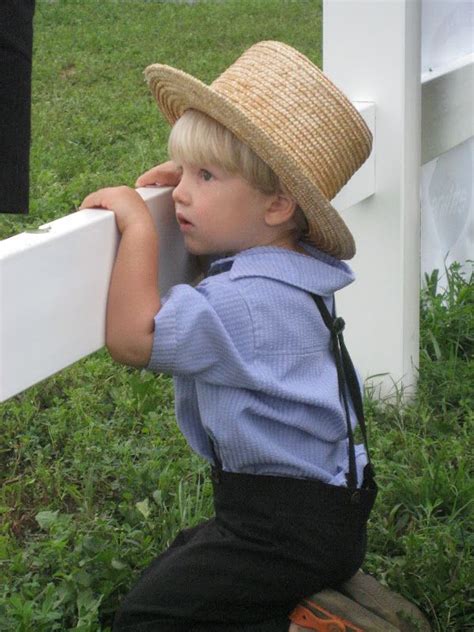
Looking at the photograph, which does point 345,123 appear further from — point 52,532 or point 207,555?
point 52,532

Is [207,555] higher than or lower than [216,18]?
higher

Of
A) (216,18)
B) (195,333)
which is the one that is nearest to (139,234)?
(195,333)

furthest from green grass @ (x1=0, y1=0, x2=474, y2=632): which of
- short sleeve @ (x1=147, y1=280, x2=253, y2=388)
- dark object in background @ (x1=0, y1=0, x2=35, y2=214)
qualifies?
dark object in background @ (x1=0, y1=0, x2=35, y2=214)

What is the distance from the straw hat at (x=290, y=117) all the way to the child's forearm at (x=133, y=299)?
0.80 feet

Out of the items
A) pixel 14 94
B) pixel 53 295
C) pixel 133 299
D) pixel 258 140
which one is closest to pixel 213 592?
pixel 133 299

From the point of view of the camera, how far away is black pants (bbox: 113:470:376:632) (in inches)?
90.0

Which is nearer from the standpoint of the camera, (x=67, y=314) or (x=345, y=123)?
(x=67, y=314)

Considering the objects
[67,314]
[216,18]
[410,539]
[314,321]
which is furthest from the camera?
[216,18]

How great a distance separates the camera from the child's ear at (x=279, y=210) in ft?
7.52

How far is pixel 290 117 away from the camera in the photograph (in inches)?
89.4

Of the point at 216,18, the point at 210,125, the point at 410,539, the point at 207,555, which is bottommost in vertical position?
the point at 216,18

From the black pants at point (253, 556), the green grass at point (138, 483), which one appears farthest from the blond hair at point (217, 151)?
the green grass at point (138, 483)

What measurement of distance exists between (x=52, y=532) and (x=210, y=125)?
3.61 ft

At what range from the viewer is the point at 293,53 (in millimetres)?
2350
